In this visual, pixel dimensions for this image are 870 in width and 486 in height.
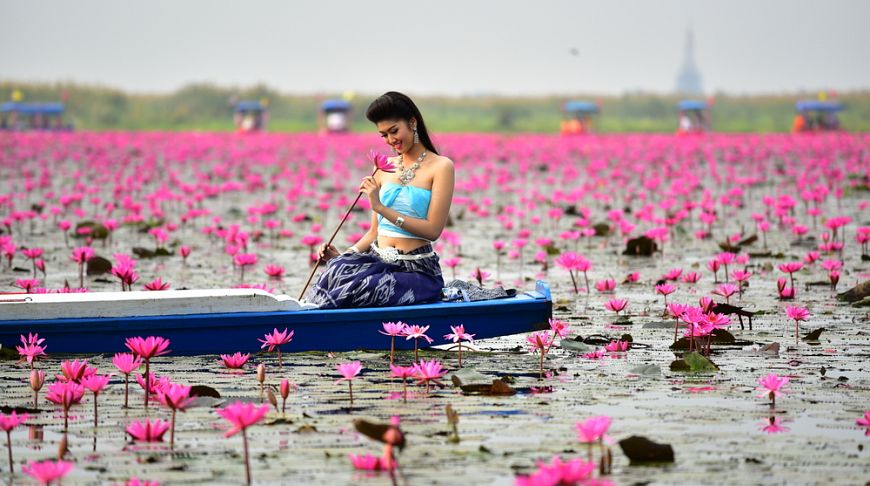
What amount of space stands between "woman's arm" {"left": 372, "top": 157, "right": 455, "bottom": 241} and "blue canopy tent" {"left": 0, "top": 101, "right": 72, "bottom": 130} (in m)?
39.8

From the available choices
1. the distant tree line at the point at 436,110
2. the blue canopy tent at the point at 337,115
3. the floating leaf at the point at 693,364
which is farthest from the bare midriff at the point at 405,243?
the distant tree line at the point at 436,110

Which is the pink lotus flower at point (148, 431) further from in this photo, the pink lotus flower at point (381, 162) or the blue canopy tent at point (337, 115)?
the blue canopy tent at point (337, 115)

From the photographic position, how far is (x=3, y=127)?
45594 millimetres

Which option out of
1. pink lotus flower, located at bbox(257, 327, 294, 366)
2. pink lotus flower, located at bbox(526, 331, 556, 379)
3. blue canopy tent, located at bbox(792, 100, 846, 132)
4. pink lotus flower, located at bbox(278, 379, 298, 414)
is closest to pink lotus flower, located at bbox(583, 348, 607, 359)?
pink lotus flower, located at bbox(526, 331, 556, 379)

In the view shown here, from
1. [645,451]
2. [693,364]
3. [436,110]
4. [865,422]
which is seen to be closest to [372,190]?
[693,364]

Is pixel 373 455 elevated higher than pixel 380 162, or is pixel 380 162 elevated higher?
pixel 380 162

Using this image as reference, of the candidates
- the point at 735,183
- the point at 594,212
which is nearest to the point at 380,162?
the point at 594,212

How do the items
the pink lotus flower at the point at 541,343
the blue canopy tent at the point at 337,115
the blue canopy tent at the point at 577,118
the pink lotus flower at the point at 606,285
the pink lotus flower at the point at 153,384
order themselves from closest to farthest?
the pink lotus flower at the point at 153,384, the pink lotus flower at the point at 541,343, the pink lotus flower at the point at 606,285, the blue canopy tent at the point at 577,118, the blue canopy tent at the point at 337,115

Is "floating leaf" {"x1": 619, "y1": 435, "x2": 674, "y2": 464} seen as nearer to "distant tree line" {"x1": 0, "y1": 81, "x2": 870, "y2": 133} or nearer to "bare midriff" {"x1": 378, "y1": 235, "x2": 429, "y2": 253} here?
"bare midriff" {"x1": 378, "y1": 235, "x2": 429, "y2": 253}

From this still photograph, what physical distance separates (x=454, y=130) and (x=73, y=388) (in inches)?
1836

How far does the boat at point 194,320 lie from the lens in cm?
586

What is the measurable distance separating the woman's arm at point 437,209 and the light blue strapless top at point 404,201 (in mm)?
44

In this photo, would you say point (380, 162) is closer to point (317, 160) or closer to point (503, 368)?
point (503, 368)

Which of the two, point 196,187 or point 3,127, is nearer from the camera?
point 196,187
